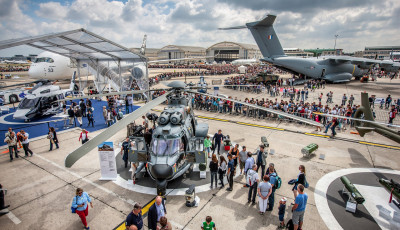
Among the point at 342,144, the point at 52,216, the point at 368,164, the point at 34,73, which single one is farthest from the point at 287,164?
the point at 34,73

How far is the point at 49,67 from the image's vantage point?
31500 millimetres

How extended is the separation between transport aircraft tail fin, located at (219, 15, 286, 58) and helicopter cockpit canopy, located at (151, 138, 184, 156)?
1138 inches

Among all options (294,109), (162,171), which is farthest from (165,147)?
(294,109)

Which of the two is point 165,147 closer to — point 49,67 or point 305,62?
point 49,67

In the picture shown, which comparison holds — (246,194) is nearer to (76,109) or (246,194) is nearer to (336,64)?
(76,109)

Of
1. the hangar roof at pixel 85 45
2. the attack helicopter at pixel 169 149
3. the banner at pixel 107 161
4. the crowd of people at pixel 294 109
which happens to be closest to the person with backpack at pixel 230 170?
the attack helicopter at pixel 169 149

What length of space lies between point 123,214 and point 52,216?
2657 mm

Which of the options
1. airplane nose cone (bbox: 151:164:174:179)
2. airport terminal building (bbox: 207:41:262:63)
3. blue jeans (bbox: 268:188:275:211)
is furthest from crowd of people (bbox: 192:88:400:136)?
airport terminal building (bbox: 207:41:262:63)

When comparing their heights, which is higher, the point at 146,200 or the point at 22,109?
the point at 22,109

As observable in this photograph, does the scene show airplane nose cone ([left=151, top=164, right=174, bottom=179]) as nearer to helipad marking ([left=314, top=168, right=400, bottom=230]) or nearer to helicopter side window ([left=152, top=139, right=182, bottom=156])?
helicopter side window ([left=152, top=139, right=182, bottom=156])

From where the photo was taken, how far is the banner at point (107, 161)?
9.44m

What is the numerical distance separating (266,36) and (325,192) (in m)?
30.0

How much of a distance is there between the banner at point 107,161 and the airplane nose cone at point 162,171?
2.76m

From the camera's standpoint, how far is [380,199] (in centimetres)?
844
